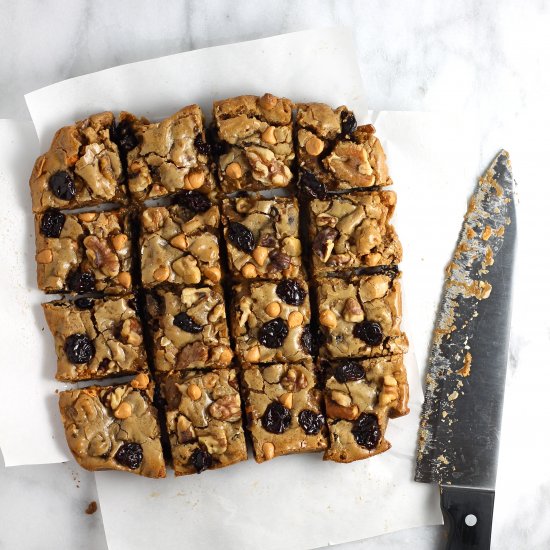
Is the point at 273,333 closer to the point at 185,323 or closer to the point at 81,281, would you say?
the point at 185,323

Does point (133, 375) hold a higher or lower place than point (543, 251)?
lower

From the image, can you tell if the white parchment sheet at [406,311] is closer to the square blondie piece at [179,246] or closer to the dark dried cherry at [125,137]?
the dark dried cherry at [125,137]

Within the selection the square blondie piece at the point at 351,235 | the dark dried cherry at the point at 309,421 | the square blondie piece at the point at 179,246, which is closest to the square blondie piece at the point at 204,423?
the dark dried cherry at the point at 309,421

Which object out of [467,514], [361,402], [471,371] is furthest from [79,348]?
[467,514]

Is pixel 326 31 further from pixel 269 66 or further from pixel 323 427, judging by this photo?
pixel 323 427

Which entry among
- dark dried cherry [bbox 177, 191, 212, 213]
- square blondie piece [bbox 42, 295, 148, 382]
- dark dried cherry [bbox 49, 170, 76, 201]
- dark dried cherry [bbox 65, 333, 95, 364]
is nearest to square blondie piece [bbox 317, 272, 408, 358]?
dark dried cherry [bbox 177, 191, 212, 213]

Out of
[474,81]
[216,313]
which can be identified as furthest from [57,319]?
[474,81]
